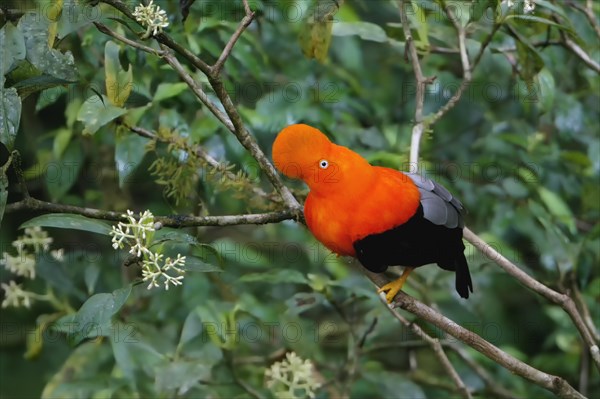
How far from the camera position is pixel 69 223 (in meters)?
2.14

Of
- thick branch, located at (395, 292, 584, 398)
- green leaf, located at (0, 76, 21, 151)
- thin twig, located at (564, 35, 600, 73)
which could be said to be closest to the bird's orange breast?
thick branch, located at (395, 292, 584, 398)

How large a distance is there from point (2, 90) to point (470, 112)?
306 cm

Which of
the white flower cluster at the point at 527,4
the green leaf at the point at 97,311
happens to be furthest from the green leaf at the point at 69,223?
the white flower cluster at the point at 527,4

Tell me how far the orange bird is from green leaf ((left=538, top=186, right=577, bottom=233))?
132cm

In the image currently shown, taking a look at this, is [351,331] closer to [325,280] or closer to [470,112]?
[325,280]

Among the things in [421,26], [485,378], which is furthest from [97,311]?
[485,378]

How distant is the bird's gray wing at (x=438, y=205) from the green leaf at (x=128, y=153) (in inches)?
35.2

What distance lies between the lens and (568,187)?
375 cm

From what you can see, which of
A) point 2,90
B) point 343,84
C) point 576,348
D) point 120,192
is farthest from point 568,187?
point 2,90

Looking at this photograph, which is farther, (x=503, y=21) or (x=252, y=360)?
(x=252, y=360)

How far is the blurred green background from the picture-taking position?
2789 mm

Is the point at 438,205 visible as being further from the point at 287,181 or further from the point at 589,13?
the point at 589,13

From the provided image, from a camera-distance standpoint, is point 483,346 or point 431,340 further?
point 431,340

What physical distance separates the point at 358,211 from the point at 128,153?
34.9 inches
